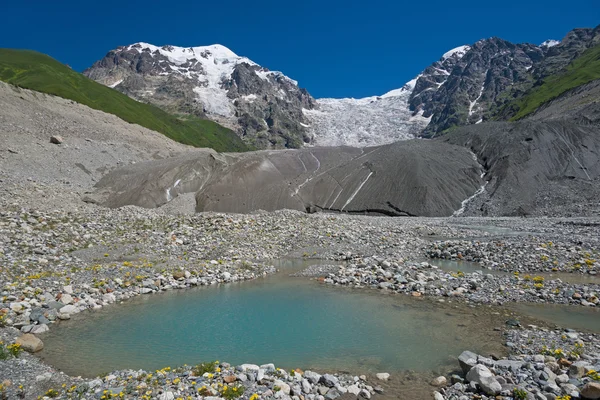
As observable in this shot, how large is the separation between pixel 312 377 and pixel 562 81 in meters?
210

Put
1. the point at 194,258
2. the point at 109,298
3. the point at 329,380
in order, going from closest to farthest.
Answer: the point at 329,380
the point at 109,298
the point at 194,258

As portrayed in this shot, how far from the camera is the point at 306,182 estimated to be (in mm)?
52875

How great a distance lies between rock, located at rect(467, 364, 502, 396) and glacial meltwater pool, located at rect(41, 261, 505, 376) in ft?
5.28

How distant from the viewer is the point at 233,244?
26.2 meters

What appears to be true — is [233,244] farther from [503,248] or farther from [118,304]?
[503,248]

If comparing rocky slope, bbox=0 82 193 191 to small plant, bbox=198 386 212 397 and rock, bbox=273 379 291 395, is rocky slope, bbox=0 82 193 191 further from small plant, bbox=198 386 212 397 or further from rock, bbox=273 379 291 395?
rock, bbox=273 379 291 395

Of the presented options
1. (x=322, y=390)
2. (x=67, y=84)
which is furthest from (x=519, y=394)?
(x=67, y=84)

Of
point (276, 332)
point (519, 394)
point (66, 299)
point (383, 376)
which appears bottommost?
point (276, 332)

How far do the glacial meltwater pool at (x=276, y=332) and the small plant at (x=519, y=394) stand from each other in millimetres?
2414

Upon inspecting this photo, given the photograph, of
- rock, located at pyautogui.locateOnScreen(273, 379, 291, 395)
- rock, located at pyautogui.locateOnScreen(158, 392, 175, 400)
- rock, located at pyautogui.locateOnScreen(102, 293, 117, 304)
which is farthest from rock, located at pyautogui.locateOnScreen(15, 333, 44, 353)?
rock, located at pyautogui.locateOnScreen(273, 379, 291, 395)

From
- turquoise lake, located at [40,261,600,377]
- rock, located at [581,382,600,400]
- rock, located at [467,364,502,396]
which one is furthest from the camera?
turquoise lake, located at [40,261,600,377]

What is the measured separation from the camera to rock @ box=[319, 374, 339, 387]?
364 inches

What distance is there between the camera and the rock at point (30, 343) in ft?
36.1

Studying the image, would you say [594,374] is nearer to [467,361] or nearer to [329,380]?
[467,361]
